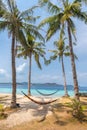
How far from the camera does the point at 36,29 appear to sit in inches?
968

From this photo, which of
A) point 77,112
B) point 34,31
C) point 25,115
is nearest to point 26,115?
→ point 25,115

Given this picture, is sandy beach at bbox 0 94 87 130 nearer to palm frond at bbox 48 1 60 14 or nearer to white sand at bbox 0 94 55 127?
white sand at bbox 0 94 55 127

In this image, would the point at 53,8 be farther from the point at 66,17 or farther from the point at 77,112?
the point at 77,112

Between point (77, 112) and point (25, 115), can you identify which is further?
point (25, 115)

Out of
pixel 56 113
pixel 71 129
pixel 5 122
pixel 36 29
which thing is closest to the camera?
pixel 71 129

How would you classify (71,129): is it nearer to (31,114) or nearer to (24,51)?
(31,114)

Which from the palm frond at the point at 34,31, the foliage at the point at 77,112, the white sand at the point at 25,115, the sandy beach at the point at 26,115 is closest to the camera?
the sandy beach at the point at 26,115

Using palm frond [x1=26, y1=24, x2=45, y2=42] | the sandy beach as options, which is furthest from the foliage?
palm frond [x1=26, y1=24, x2=45, y2=42]

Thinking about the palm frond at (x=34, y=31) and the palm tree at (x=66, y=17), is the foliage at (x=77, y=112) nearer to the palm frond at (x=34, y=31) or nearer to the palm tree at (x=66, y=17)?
the palm tree at (x=66, y=17)

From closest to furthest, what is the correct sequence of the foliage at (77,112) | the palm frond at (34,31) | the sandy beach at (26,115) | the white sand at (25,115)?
the sandy beach at (26,115) → the white sand at (25,115) → the foliage at (77,112) → the palm frond at (34,31)

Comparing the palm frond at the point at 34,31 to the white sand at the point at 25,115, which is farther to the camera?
the palm frond at the point at 34,31

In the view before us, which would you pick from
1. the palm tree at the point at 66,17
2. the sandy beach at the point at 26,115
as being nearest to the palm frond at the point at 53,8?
the palm tree at the point at 66,17

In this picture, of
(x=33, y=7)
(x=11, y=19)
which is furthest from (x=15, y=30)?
(x=33, y=7)

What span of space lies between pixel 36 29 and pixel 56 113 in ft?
26.6
